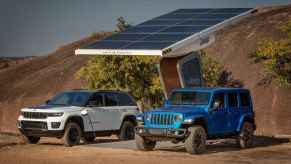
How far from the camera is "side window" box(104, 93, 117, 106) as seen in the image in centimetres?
2381

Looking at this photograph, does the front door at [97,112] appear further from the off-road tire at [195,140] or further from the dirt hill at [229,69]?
the dirt hill at [229,69]

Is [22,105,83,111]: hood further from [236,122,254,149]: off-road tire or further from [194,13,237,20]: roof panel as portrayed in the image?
[194,13,237,20]: roof panel

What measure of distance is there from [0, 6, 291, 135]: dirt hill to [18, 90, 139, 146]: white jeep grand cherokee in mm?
27426

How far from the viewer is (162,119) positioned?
19.8 m

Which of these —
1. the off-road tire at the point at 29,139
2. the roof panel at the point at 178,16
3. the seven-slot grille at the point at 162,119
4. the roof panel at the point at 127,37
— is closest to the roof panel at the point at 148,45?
the roof panel at the point at 127,37

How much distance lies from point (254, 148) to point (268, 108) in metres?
35.1

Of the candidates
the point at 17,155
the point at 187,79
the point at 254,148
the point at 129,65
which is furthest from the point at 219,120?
the point at 129,65

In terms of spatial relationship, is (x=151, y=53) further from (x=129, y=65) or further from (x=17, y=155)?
(x=129, y=65)

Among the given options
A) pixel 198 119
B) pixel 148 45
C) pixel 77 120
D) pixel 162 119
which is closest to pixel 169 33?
pixel 148 45

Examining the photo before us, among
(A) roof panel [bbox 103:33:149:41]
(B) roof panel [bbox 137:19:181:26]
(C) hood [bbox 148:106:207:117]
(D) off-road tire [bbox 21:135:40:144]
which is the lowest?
(D) off-road tire [bbox 21:135:40:144]

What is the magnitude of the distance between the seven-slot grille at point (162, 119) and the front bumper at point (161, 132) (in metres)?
0.29

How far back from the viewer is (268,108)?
186ft

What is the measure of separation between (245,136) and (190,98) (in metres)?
2.61

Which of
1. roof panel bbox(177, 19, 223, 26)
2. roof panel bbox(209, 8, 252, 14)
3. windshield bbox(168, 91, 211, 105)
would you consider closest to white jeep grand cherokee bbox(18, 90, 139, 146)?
windshield bbox(168, 91, 211, 105)
